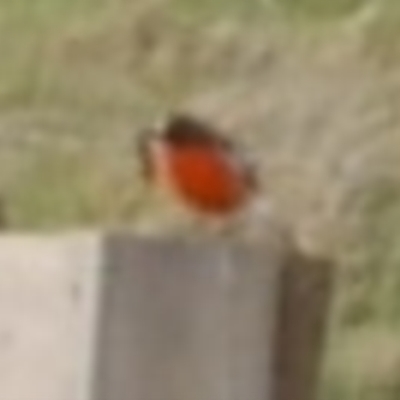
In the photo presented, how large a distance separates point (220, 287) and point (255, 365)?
0.23 feet

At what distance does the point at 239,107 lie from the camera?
732 mm

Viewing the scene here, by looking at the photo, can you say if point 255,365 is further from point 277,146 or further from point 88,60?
point 88,60

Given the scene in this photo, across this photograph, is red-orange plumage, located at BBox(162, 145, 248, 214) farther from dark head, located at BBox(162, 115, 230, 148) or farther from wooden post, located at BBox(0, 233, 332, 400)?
wooden post, located at BBox(0, 233, 332, 400)

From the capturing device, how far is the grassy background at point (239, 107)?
71 cm

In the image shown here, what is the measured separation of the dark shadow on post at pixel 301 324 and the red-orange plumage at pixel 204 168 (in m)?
0.07

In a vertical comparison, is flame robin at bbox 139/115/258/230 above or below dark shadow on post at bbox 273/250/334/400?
above

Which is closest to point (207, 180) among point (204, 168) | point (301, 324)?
point (204, 168)

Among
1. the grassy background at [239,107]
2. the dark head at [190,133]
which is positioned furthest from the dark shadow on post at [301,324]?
the dark head at [190,133]

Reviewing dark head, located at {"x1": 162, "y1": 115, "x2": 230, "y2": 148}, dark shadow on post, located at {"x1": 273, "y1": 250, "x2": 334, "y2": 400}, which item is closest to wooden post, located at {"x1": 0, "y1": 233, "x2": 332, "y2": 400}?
dark shadow on post, located at {"x1": 273, "y1": 250, "x2": 334, "y2": 400}

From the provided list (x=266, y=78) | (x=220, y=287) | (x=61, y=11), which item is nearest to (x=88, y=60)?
(x=61, y=11)

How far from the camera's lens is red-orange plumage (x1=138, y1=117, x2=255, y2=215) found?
728mm

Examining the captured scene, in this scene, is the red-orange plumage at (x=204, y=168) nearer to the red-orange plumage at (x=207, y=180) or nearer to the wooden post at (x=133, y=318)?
the red-orange plumage at (x=207, y=180)

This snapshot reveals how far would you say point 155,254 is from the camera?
57cm

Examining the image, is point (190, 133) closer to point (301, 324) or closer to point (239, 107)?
point (239, 107)
